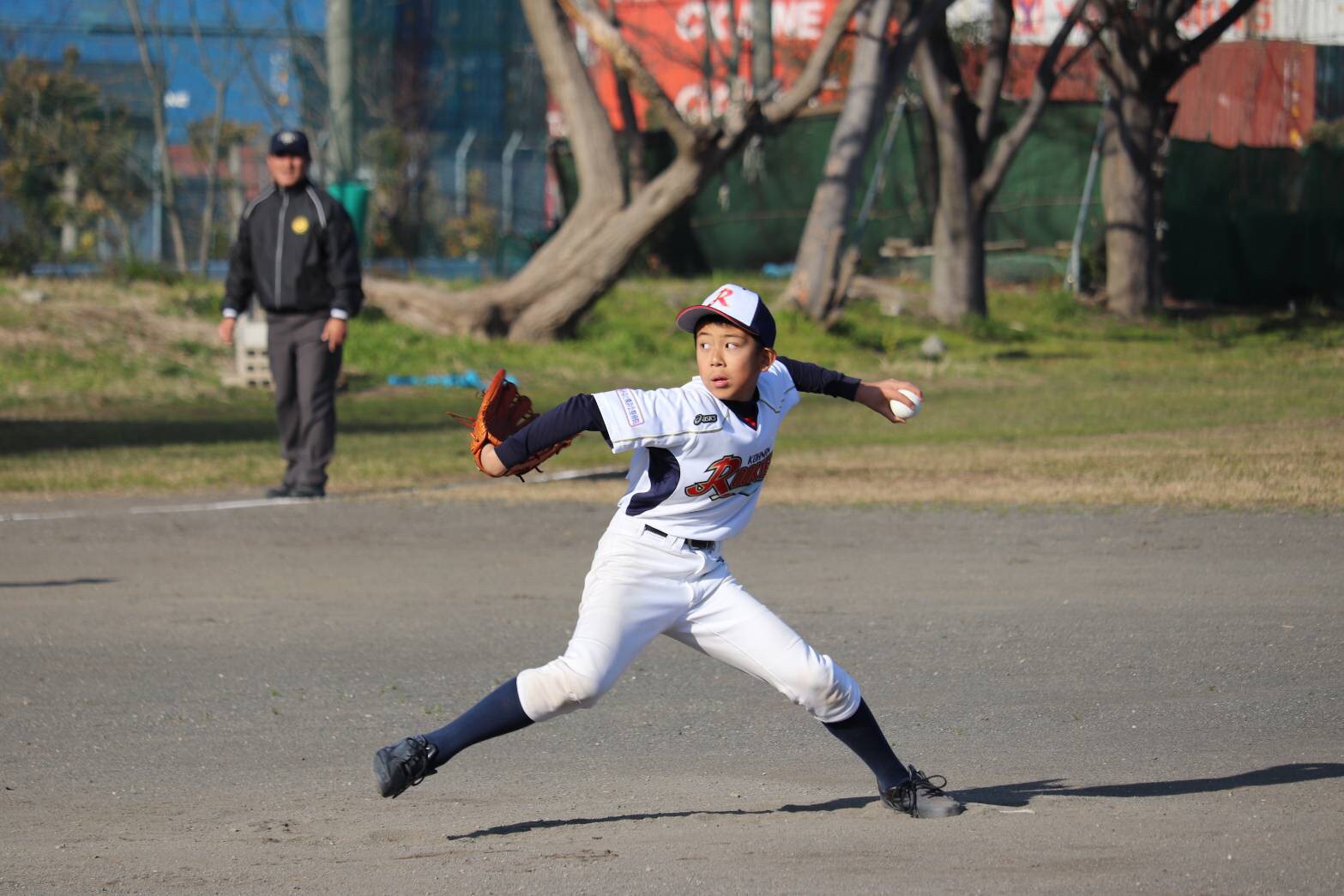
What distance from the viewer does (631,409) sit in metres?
4.47

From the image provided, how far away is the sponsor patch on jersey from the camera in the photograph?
14.6ft

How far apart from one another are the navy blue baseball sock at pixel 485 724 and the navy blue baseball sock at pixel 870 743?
89 centimetres

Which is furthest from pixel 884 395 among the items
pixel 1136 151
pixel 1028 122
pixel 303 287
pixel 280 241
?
pixel 1136 151

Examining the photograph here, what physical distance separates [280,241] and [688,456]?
7177 millimetres

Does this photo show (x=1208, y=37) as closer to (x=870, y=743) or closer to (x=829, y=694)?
(x=870, y=743)

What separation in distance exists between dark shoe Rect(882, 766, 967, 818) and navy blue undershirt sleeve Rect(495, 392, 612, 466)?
138cm

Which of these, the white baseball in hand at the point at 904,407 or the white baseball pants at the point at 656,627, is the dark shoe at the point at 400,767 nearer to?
the white baseball pants at the point at 656,627

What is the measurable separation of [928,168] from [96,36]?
1556 centimetres

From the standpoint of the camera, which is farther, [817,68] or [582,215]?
[582,215]

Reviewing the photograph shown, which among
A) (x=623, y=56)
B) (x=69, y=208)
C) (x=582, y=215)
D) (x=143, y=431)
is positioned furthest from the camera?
(x=69, y=208)

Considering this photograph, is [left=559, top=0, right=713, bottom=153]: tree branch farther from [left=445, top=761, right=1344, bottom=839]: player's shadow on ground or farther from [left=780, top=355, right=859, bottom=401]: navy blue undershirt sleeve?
[left=445, top=761, right=1344, bottom=839]: player's shadow on ground

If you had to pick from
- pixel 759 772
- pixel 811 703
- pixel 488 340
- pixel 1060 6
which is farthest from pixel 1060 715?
pixel 1060 6

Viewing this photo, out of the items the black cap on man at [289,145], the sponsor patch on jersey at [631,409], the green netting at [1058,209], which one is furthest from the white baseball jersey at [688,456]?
the green netting at [1058,209]

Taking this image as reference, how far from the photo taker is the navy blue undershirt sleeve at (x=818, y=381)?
5199 mm
